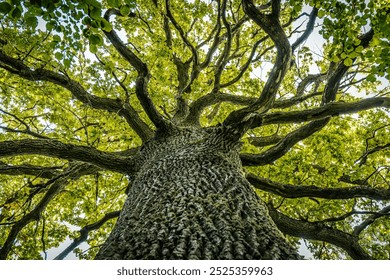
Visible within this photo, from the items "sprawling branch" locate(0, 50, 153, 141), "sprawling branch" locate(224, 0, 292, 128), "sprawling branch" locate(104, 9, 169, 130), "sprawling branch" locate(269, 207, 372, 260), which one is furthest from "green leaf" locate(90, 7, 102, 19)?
"sprawling branch" locate(269, 207, 372, 260)

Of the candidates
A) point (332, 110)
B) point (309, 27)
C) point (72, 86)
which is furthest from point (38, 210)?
point (309, 27)

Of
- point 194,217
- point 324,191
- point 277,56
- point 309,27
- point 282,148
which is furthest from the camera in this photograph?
point 282,148

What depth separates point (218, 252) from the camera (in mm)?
2104

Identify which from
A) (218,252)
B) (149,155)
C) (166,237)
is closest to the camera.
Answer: (218,252)

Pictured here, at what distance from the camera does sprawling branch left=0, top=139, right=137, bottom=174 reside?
4320 millimetres

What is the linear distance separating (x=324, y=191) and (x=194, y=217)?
11.0 ft

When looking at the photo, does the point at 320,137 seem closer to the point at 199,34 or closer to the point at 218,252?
the point at 218,252

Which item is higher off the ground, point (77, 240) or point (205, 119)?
point (205, 119)

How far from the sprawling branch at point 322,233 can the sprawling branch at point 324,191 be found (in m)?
0.49

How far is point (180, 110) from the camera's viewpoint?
8156 mm

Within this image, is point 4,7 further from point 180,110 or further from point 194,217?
point 180,110

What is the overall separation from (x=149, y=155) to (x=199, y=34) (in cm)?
706

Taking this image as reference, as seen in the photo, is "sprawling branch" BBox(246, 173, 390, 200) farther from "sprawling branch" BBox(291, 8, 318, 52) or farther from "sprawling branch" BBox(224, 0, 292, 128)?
"sprawling branch" BBox(291, 8, 318, 52)

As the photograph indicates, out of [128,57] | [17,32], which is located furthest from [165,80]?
[17,32]
